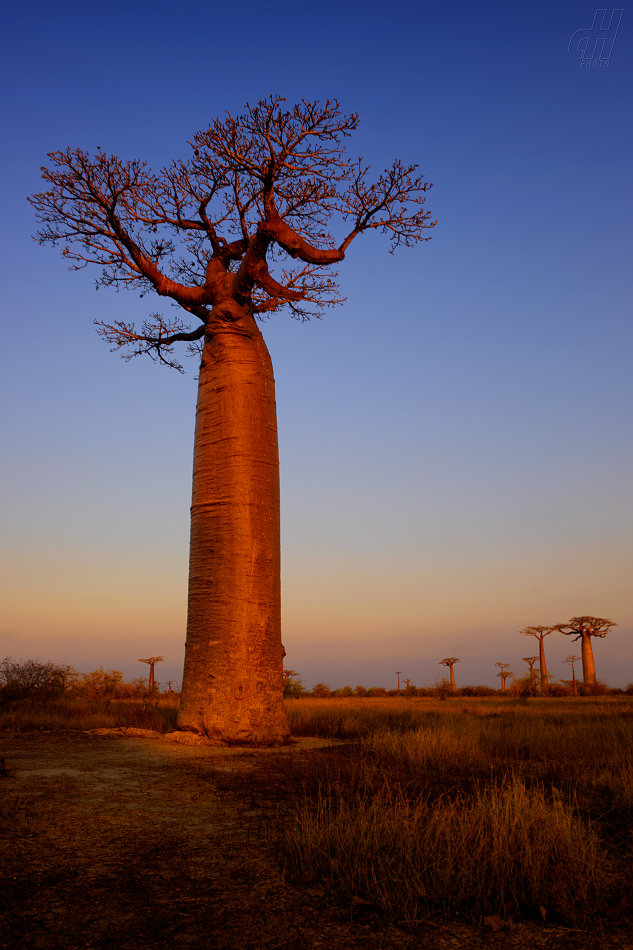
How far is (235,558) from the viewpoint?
6336 millimetres

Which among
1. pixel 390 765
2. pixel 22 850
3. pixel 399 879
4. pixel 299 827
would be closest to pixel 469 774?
pixel 390 765

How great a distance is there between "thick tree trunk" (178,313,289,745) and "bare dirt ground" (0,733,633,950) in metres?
2.66

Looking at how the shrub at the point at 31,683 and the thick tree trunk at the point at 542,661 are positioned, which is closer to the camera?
the shrub at the point at 31,683

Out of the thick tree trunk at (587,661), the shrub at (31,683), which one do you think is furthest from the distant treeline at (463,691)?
the shrub at (31,683)

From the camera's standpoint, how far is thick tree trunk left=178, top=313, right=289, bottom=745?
6.08m

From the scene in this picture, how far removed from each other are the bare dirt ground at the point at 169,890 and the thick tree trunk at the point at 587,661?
28.4 m

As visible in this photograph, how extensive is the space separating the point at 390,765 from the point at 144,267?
20.4ft

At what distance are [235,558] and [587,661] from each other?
1078 inches

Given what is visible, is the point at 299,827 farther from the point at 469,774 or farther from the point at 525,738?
the point at 525,738

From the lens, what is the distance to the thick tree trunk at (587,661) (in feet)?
91.9

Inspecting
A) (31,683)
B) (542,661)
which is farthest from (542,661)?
(31,683)

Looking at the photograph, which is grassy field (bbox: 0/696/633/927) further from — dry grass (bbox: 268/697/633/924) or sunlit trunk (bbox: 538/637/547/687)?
sunlit trunk (bbox: 538/637/547/687)

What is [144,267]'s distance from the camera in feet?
25.5

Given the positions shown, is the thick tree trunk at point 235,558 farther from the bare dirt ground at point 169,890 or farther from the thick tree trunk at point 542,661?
the thick tree trunk at point 542,661
